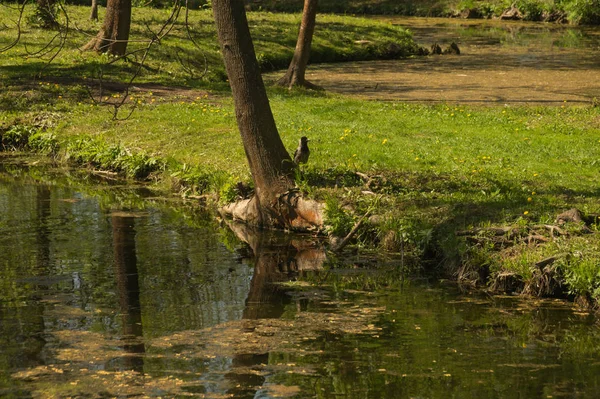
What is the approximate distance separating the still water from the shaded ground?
1131 cm

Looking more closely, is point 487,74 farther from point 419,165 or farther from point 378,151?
point 419,165

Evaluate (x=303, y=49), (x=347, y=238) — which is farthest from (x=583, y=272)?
(x=303, y=49)

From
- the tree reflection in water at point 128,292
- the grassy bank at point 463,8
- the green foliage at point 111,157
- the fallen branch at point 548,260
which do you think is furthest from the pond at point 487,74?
the fallen branch at point 548,260

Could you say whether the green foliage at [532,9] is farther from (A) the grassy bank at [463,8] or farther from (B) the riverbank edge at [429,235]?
(B) the riverbank edge at [429,235]

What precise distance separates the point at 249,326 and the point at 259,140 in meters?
4.20

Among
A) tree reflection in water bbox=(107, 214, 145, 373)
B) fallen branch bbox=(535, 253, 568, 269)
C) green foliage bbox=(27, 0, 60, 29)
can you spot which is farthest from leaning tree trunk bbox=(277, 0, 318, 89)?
fallen branch bbox=(535, 253, 568, 269)

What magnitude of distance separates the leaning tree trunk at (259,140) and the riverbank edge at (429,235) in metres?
0.51

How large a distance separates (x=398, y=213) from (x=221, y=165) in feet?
13.4

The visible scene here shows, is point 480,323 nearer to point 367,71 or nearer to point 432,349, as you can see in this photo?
point 432,349

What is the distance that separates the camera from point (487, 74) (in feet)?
92.2

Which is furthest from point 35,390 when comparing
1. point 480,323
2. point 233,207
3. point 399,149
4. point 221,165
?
point 399,149

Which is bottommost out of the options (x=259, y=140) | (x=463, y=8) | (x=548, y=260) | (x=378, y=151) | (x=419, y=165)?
(x=548, y=260)

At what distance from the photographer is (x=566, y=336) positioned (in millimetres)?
9828

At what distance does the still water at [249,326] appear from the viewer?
8.42 m
